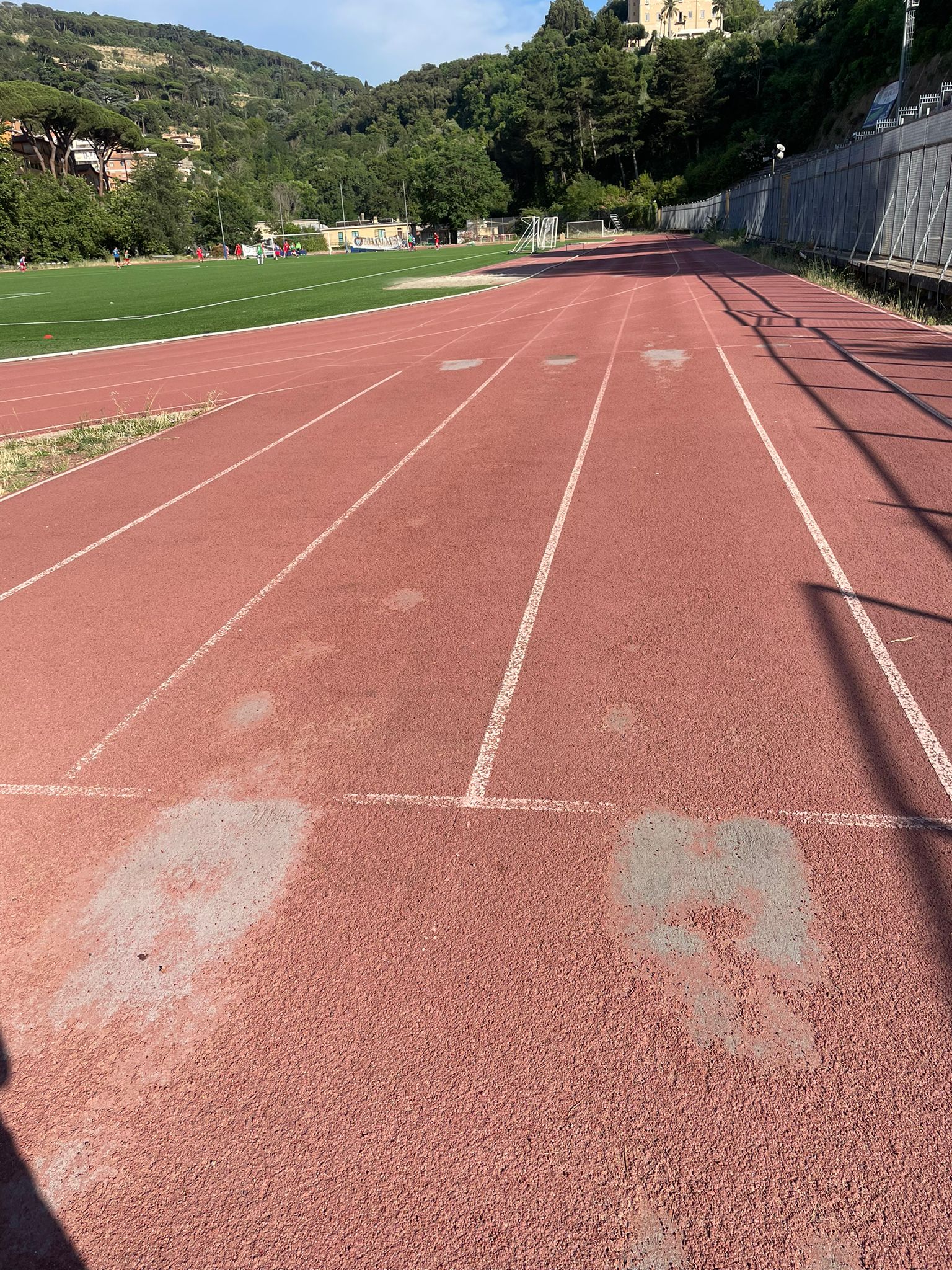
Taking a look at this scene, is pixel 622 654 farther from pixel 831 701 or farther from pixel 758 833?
pixel 758 833

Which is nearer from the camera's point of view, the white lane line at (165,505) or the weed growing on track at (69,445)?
the white lane line at (165,505)

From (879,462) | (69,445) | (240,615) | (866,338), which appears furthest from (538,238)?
(240,615)

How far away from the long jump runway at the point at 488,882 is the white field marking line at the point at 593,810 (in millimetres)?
24

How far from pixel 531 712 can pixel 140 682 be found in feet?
9.06

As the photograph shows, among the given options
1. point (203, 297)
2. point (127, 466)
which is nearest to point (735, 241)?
point (203, 297)

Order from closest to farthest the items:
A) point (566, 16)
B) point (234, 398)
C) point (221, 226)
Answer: point (234, 398) < point (221, 226) < point (566, 16)

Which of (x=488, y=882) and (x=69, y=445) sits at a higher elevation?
(x=488, y=882)

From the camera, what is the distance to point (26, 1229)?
2.67 metres

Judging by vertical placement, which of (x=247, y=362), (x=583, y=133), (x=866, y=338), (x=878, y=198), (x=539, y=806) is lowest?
(x=247, y=362)

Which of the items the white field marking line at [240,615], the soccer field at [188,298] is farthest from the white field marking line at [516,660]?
the soccer field at [188,298]

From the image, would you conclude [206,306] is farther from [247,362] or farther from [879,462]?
[879,462]

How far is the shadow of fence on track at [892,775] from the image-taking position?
11.8ft

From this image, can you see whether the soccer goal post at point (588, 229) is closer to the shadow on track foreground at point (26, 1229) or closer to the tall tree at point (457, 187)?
the tall tree at point (457, 187)

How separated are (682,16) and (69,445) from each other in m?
175
